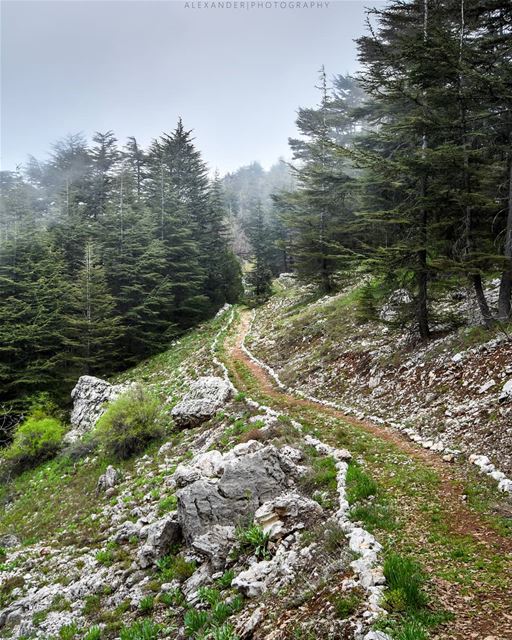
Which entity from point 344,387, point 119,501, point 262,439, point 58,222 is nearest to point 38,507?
A: point 119,501

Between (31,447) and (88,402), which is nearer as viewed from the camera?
(31,447)

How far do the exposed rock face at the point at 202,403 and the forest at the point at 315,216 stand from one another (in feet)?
26.6

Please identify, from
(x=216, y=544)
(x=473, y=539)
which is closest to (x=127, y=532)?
(x=216, y=544)

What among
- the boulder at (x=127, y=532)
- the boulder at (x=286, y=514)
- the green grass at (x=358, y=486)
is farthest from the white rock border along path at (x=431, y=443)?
the boulder at (x=127, y=532)

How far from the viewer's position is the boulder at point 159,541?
29.8ft

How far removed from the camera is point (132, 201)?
146 ft

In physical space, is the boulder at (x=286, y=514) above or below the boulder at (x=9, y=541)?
above

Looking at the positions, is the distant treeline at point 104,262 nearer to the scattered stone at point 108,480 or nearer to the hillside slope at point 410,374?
the hillside slope at point 410,374

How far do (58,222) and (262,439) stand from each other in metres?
38.3

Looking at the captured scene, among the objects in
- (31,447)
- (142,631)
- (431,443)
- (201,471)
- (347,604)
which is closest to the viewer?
(347,604)

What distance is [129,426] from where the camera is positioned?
56.2 feet

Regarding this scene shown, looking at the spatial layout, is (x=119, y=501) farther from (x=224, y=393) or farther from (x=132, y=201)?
(x=132, y=201)

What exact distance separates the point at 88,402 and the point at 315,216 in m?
22.4

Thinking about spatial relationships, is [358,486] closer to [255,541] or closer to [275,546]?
[275,546]
